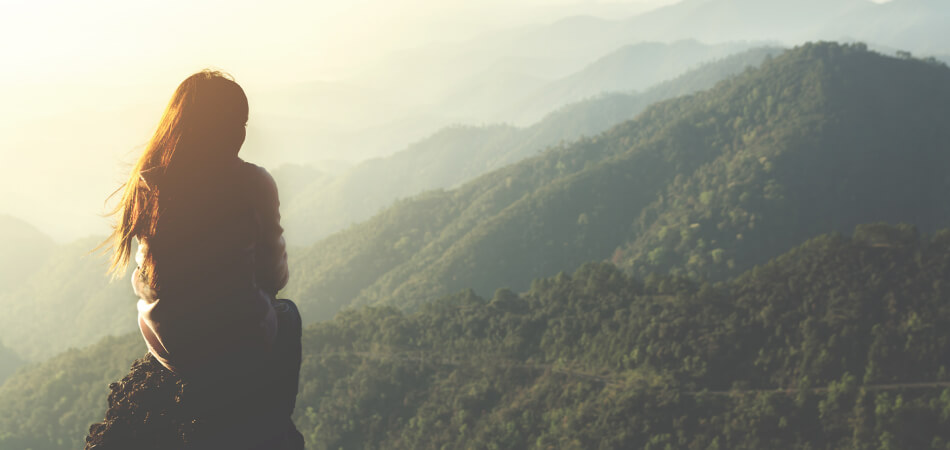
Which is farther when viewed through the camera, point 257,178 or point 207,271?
point 257,178

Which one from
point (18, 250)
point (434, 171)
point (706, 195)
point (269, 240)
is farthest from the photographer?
point (434, 171)

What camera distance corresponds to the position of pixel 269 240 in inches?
145

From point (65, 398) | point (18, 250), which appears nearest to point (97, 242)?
point (65, 398)

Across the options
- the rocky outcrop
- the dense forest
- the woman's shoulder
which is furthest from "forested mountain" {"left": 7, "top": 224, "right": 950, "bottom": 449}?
the dense forest

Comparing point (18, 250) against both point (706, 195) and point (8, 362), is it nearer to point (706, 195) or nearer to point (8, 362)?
point (8, 362)

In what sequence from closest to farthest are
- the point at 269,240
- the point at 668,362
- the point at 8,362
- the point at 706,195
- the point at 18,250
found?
the point at 269,240
the point at 668,362
the point at 706,195
the point at 8,362
the point at 18,250

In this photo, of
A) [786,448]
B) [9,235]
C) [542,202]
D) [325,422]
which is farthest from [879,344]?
[9,235]

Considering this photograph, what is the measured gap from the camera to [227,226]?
340 cm

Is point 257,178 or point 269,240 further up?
point 257,178

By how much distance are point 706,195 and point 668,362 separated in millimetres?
45010

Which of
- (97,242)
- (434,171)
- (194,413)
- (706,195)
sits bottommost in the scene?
(434,171)

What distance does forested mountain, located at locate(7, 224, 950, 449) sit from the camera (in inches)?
912

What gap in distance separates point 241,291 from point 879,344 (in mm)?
27824

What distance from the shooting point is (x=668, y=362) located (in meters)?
28.2
